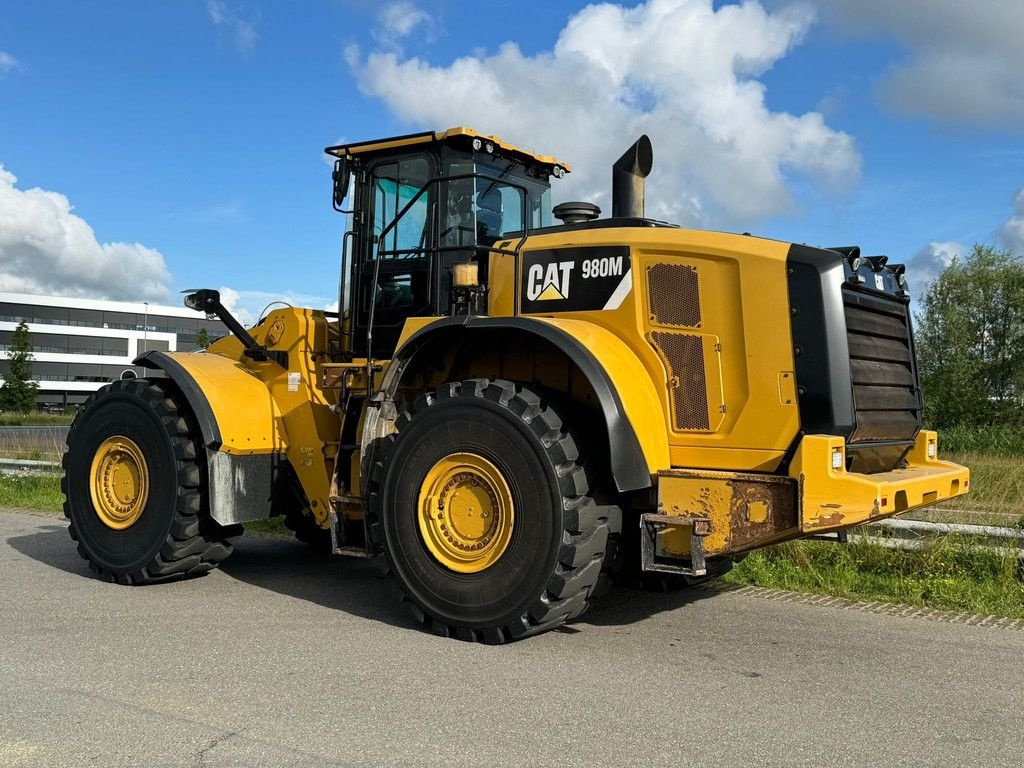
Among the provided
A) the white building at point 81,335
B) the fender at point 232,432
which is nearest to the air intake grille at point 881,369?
the fender at point 232,432

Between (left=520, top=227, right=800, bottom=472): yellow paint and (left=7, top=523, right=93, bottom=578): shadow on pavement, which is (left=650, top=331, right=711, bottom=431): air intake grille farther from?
(left=7, top=523, right=93, bottom=578): shadow on pavement

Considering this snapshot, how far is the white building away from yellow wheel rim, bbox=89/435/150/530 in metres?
68.2

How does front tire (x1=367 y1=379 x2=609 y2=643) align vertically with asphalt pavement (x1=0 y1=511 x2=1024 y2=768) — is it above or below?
above

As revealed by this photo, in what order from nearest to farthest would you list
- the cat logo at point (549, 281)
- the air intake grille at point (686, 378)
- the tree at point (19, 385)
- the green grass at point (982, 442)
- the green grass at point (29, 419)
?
1. the air intake grille at point (686, 378)
2. the cat logo at point (549, 281)
3. the green grass at point (982, 442)
4. the green grass at point (29, 419)
5. the tree at point (19, 385)

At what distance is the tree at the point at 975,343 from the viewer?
37062 millimetres

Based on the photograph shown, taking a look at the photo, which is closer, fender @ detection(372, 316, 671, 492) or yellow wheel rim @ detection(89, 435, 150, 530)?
fender @ detection(372, 316, 671, 492)

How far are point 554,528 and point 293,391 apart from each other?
108 inches

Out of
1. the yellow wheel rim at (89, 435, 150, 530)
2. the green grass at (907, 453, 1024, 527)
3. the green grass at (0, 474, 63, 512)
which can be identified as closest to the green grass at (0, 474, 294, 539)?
the green grass at (0, 474, 63, 512)

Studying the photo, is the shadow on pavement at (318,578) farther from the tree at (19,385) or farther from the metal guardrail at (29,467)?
the tree at (19,385)

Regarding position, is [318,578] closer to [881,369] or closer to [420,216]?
[420,216]

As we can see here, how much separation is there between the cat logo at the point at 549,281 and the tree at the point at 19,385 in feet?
195

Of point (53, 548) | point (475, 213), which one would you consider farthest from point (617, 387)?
point (53, 548)

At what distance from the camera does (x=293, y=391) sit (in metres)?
6.89

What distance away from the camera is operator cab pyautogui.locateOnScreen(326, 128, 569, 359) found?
6.40 metres
